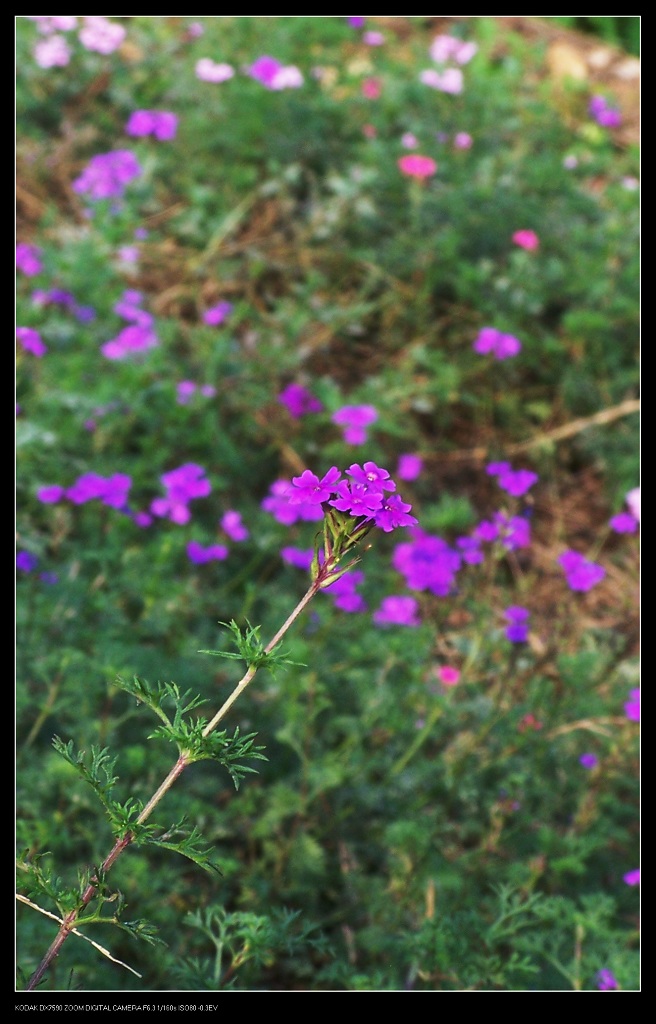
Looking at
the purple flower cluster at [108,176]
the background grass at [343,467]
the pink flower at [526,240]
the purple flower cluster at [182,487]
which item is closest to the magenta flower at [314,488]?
the background grass at [343,467]

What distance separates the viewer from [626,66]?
570cm

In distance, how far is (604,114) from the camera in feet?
16.3

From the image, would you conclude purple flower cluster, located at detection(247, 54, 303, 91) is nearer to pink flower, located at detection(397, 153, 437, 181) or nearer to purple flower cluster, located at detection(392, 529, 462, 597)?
pink flower, located at detection(397, 153, 437, 181)

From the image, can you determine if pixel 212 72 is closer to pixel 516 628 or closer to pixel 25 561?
pixel 25 561

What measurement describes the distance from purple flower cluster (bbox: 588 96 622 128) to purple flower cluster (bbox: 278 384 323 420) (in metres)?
2.38

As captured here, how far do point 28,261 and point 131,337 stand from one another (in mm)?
377

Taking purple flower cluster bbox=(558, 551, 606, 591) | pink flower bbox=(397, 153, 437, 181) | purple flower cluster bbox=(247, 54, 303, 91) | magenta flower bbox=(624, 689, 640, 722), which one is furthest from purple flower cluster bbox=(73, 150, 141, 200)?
magenta flower bbox=(624, 689, 640, 722)

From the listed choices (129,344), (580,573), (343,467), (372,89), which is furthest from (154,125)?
(580,573)

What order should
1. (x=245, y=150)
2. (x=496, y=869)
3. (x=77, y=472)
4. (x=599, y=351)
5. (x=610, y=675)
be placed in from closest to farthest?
(x=496, y=869)
(x=610, y=675)
(x=77, y=472)
(x=599, y=351)
(x=245, y=150)

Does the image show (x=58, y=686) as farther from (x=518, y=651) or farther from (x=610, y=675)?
(x=610, y=675)

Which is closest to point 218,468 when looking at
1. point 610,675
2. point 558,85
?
point 610,675

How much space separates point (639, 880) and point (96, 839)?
45.3 inches

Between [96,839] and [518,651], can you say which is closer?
[96,839]

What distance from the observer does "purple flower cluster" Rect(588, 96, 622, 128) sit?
491cm
